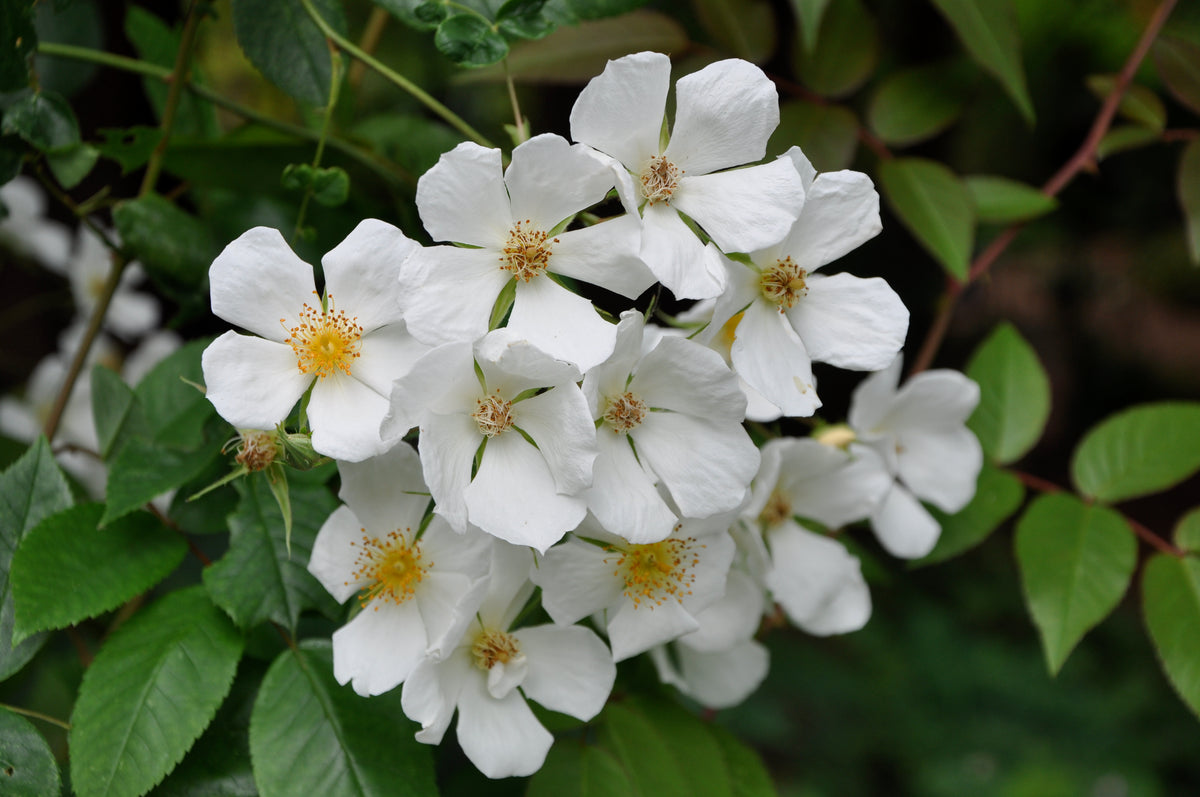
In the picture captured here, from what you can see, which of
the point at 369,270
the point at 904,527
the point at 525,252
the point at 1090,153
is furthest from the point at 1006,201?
the point at 369,270

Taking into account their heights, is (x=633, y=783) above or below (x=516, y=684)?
below

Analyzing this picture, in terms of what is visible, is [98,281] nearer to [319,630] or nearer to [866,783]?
[319,630]

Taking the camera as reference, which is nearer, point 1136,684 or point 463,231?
point 463,231

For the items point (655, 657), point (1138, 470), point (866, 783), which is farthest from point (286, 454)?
point (866, 783)

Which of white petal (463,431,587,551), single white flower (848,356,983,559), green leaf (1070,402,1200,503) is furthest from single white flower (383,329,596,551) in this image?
green leaf (1070,402,1200,503)

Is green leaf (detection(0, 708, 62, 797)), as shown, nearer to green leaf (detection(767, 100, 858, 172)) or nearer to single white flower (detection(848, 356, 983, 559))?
single white flower (detection(848, 356, 983, 559))

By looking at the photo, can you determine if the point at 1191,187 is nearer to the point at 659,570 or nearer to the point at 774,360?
the point at 774,360

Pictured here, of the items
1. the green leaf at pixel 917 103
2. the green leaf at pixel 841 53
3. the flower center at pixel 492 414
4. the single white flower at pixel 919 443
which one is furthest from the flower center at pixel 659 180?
the green leaf at pixel 917 103
